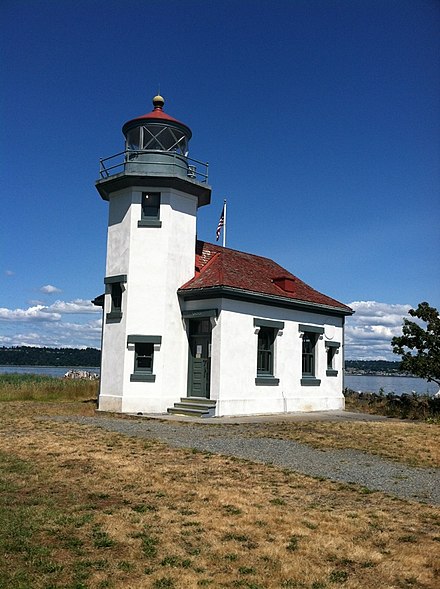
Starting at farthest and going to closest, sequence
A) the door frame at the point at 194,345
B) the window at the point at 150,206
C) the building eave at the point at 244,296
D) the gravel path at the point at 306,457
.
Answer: the window at the point at 150,206 → the door frame at the point at 194,345 → the building eave at the point at 244,296 → the gravel path at the point at 306,457

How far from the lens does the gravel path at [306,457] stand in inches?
337

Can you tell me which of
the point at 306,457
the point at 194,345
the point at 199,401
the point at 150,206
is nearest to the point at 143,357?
the point at 194,345

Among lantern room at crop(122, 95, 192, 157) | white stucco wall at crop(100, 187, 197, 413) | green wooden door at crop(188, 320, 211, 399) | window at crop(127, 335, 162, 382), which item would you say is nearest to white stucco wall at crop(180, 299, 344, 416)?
green wooden door at crop(188, 320, 211, 399)

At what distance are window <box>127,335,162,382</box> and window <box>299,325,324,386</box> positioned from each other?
6.16 metres

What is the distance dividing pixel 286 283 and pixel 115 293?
6.36 meters

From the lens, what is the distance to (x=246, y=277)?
20.6 metres

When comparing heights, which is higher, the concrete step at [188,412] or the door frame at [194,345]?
the door frame at [194,345]

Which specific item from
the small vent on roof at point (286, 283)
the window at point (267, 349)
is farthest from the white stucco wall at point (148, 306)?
the small vent on roof at point (286, 283)

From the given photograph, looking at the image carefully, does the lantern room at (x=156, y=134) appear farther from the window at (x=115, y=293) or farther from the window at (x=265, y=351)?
→ the window at (x=265, y=351)

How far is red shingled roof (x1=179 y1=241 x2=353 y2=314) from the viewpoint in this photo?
19375 mm

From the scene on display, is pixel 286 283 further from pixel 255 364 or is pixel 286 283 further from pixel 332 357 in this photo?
pixel 332 357

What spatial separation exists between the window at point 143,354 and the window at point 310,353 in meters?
6.16

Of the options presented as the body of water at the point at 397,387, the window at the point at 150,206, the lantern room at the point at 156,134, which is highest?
the lantern room at the point at 156,134

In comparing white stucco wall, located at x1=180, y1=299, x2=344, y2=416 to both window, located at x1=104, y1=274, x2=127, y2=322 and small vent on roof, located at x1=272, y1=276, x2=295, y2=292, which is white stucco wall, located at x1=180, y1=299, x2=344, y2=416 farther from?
window, located at x1=104, y1=274, x2=127, y2=322
